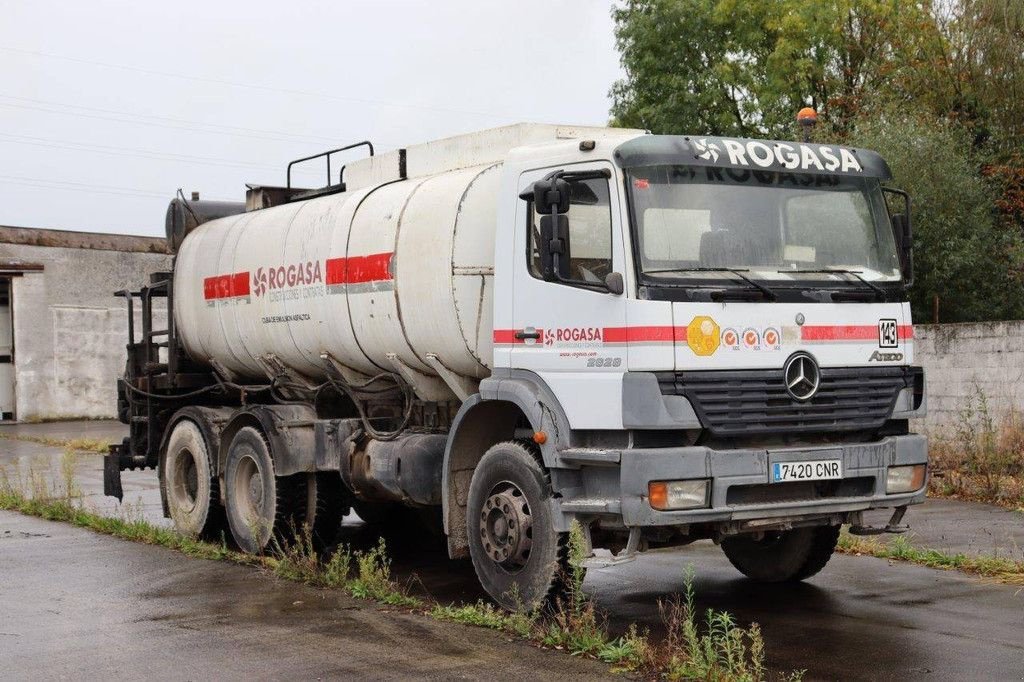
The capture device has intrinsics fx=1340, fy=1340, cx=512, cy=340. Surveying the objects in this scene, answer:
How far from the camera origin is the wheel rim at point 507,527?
8438 mm

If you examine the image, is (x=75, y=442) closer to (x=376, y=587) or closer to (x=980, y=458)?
(x=980, y=458)

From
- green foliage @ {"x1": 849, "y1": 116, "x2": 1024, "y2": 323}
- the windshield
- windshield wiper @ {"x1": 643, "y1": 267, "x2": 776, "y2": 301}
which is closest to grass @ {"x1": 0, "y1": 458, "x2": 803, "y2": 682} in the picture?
windshield wiper @ {"x1": 643, "y1": 267, "x2": 776, "y2": 301}

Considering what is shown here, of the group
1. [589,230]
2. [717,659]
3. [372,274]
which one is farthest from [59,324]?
[717,659]

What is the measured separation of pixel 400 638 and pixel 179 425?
5.75 metres

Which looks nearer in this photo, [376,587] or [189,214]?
[376,587]

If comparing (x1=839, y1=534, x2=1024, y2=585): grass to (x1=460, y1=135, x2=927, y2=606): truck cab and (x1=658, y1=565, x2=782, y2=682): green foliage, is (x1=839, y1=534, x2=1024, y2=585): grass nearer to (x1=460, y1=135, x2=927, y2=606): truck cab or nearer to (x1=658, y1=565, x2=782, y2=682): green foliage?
(x1=460, y1=135, x2=927, y2=606): truck cab

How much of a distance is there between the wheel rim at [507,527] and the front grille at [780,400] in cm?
135

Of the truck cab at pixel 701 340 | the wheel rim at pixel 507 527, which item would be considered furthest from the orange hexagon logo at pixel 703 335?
the wheel rim at pixel 507 527

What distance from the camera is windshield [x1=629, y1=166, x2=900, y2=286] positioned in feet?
26.2

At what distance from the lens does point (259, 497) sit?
11.7 meters

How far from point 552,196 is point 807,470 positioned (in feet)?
7.39

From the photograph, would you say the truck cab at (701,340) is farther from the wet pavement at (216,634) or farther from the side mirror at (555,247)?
the wet pavement at (216,634)

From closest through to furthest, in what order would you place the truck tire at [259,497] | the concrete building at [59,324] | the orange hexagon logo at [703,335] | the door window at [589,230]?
1. the orange hexagon logo at [703,335]
2. the door window at [589,230]
3. the truck tire at [259,497]
4. the concrete building at [59,324]

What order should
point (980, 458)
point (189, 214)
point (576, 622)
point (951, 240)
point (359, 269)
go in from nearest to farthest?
point (576, 622)
point (359, 269)
point (189, 214)
point (980, 458)
point (951, 240)
